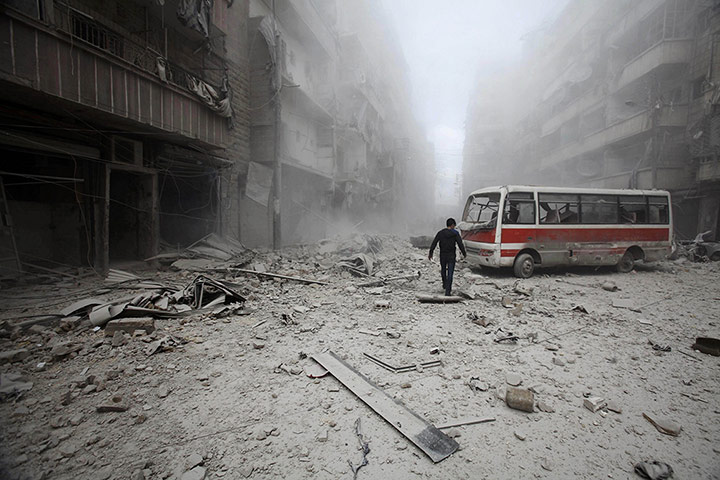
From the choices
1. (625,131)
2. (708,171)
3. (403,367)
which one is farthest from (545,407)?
(625,131)

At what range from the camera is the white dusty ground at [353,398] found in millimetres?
2070

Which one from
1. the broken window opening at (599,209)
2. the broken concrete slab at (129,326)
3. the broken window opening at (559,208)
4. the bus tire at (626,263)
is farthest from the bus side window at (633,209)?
the broken concrete slab at (129,326)

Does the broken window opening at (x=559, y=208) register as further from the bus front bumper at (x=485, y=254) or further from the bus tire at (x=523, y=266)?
the bus front bumper at (x=485, y=254)

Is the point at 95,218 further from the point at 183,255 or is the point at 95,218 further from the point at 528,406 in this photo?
the point at 528,406

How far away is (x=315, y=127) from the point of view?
701 inches

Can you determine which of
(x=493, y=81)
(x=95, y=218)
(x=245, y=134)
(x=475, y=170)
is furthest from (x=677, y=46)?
(x=493, y=81)

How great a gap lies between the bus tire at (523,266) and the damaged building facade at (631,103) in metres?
11.3

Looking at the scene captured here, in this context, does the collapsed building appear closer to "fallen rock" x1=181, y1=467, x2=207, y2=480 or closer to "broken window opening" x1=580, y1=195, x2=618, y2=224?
"fallen rock" x1=181, y1=467, x2=207, y2=480

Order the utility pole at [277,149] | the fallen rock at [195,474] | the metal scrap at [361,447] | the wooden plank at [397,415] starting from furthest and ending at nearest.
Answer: the utility pole at [277,149]
the wooden plank at [397,415]
the metal scrap at [361,447]
the fallen rock at [195,474]

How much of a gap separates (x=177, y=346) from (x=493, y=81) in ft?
199

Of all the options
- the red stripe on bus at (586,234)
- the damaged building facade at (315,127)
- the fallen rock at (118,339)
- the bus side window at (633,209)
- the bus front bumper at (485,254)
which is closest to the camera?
the fallen rock at (118,339)

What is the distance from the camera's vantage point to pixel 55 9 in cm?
605

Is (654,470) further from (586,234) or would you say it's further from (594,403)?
(586,234)

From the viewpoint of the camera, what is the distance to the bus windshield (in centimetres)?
859
